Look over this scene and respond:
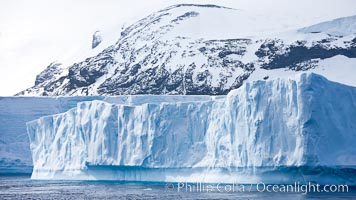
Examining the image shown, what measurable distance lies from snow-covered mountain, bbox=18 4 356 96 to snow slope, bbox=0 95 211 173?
16.1 metres

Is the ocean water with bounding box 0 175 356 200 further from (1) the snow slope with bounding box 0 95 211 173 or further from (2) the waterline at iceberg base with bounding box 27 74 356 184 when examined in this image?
(1) the snow slope with bounding box 0 95 211 173

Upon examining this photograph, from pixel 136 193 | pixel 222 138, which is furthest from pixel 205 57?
pixel 136 193

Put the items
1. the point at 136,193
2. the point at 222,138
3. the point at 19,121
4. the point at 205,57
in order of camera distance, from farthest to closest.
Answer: the point at 205,57, the point at 19,121, the point at 222,138, the point at 136,193

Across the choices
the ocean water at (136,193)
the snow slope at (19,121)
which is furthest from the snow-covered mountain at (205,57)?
the ocean water at (136,193)

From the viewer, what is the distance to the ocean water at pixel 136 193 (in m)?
31.3

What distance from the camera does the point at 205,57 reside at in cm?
7538

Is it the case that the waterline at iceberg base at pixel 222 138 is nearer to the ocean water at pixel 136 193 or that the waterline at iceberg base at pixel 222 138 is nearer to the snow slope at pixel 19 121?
the ocean water at pixel 136 193

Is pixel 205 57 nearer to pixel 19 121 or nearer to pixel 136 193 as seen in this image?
pixel 19 121

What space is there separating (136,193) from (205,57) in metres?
41.6

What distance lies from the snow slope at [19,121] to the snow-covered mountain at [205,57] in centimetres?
1611

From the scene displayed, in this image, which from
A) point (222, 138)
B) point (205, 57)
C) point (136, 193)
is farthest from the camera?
point (205, 57)

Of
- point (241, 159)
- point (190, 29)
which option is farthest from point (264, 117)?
point (190, 29)

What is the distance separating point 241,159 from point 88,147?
10657 millimetres

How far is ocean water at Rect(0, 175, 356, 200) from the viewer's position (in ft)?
103
